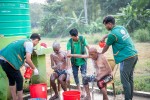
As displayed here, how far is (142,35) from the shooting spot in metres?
15.9

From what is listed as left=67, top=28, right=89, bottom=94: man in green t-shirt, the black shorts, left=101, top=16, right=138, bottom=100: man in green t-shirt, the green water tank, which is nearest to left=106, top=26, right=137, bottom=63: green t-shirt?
left=101, top=16, right=138, bottom=100: man in green t-shirt

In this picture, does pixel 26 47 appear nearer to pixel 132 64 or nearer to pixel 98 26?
pixel 132 64

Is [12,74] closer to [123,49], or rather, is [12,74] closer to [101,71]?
[101,71]

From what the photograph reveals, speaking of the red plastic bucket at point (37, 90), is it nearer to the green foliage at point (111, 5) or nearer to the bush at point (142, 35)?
the bush at point (142, 35)

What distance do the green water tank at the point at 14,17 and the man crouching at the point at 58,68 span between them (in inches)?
38.4

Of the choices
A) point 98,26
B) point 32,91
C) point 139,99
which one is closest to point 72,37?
point 32,91

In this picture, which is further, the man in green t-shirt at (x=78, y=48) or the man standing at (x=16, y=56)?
the man in green t-shirt at (x=78, y=48)

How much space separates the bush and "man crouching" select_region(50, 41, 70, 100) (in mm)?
Result: 11615

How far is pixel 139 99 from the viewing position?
5.15 m

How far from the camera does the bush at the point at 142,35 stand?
622 inches

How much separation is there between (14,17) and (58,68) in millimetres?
1584

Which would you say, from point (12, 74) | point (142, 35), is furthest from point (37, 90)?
point (142, 35)

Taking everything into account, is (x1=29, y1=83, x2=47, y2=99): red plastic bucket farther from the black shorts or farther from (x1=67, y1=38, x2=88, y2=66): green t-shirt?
(x1=67, y1=38, x2=88, y2=66): green t-shirt

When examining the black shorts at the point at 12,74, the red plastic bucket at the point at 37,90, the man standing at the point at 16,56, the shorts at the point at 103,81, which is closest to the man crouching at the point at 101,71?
the shorts at the point at 103,81
